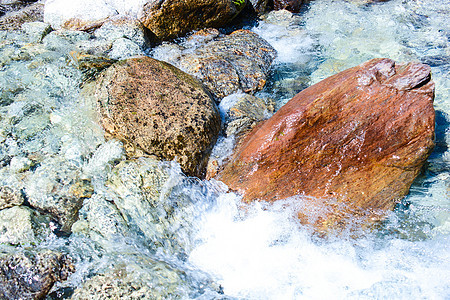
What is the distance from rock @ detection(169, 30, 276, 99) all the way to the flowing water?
125 cm

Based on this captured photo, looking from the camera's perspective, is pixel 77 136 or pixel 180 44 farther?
pixel 180 44

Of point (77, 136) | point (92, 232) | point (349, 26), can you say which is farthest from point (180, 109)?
point (349, 26)

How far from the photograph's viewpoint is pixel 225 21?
6.48m

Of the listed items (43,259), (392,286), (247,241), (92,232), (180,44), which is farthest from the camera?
(180,44)

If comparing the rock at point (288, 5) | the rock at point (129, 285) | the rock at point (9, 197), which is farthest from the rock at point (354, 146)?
the rock at point (288, 5)

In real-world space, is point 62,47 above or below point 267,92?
above

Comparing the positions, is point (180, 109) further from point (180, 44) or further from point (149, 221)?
point (180, 44)

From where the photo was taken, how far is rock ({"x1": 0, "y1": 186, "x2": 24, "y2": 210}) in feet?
10.4

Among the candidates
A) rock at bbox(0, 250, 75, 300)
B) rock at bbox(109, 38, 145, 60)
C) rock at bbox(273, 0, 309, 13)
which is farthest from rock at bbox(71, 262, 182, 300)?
rock at bbox(273, 0, 309, 13)

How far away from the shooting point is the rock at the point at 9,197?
10.4ft

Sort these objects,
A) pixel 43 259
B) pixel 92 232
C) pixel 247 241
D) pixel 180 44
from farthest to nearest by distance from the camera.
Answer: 1. pixel 180 44
2. pixel 247 241
3. pixel 92 232
4. pixel 43 259

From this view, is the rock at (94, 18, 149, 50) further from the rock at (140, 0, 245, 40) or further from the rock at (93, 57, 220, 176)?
the rock at (93, 57, 220, 176)

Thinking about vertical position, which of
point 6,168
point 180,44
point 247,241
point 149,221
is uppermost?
point 180,44

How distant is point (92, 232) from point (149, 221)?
53 cm
